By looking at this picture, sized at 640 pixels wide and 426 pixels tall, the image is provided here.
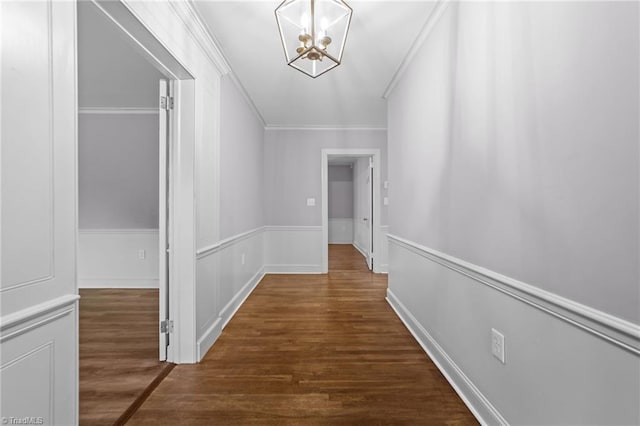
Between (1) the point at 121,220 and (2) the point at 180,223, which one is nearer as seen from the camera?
(2) the point at 180,223

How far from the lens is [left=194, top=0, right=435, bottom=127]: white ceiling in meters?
2.01

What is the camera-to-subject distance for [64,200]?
1.08m

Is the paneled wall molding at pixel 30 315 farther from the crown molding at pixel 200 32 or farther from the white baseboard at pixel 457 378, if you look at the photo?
the white baseboard at pixel 457 378

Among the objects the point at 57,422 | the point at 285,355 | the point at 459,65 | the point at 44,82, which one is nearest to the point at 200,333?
the point at 285,355

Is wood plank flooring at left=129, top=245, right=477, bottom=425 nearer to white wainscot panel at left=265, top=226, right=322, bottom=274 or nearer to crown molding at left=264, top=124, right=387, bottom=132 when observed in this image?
white wainscot panel at left=265, top=226, right=322, bottom=274

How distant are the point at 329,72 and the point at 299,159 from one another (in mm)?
2064

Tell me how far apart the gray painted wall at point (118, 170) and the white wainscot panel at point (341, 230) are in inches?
230

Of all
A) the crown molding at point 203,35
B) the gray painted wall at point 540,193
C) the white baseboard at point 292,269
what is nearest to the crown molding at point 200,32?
the crown molding at point 203,35

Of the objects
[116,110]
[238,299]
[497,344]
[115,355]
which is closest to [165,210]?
[115,355]

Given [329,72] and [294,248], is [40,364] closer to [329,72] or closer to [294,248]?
[329,72]

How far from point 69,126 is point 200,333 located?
1.69 meters

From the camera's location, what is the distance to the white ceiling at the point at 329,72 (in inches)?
79.2

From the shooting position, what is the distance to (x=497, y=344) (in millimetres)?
1398

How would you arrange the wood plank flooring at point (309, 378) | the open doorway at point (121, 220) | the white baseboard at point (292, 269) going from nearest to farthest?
the wood plank flooring at point (309, 378), the open doorway at point (121, 220), the white baseboard at point (292, 269)
